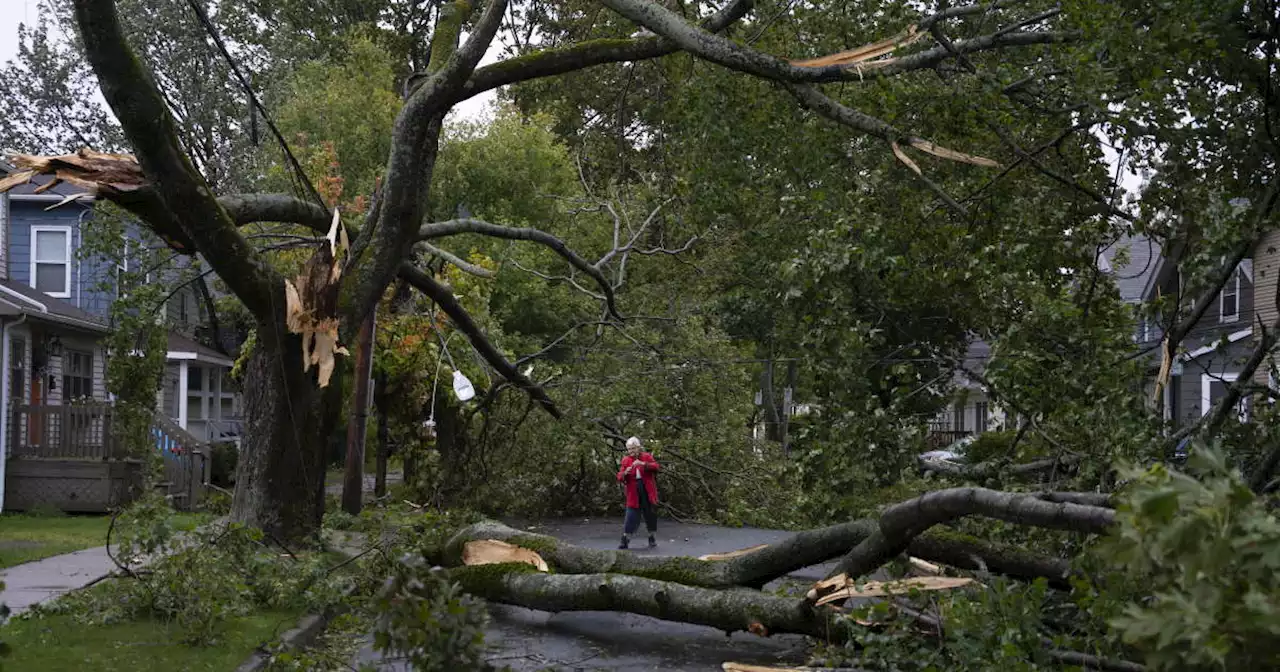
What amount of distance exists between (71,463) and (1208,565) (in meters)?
22.1

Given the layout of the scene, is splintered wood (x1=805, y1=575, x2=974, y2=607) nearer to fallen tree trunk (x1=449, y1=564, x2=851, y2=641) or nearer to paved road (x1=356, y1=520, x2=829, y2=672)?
fallen tree trunk (x1=449, y1=564, x2=851, y2=641)

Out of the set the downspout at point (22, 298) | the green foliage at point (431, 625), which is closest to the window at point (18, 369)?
the downspout at point (22, 298)

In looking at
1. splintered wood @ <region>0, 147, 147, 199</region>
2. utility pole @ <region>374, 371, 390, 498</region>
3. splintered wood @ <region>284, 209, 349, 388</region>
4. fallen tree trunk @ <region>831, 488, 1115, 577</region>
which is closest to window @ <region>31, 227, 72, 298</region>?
utility pole @ <region>374, 371, 390, 498</region>

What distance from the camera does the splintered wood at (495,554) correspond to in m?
11.5

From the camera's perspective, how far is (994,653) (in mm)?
6977

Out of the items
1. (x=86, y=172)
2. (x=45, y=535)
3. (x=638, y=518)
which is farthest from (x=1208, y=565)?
(x=45, y=535)

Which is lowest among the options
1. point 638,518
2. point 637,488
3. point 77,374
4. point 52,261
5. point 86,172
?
point 638,518

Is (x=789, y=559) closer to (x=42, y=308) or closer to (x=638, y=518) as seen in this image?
Result: (x=638, y=518)

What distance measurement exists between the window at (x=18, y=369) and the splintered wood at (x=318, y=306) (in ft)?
43.5

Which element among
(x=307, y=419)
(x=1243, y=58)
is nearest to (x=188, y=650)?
(x=307, y=419)

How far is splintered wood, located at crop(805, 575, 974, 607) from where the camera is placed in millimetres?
8148

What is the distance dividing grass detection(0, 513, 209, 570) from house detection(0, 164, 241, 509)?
2.97 ft

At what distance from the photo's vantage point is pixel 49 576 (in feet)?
43.0

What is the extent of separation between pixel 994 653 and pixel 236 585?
579 centimetres
